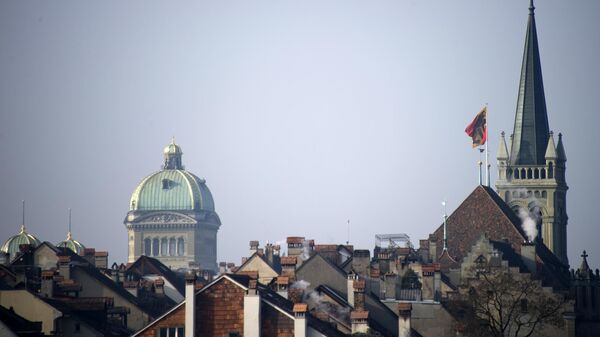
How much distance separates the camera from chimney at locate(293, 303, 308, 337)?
97000 mm

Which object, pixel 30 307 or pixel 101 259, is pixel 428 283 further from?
pixel 101 259

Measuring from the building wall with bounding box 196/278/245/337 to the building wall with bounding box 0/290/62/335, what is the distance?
1119 centimetres

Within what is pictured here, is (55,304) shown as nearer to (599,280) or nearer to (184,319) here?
(184,319)

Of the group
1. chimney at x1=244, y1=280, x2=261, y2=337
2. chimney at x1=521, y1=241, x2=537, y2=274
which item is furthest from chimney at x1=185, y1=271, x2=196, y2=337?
chimney at x1=521, y1=241, x2=537, y2=274

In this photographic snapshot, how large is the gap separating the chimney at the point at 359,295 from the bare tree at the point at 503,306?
6.02 m

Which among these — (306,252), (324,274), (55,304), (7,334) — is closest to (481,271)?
(306,252)

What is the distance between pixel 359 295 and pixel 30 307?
16.1 m

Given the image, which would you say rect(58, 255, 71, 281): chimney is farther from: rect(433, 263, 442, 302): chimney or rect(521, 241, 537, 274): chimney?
rect(521, 241, 537, 274): chimney

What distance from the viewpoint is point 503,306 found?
122m

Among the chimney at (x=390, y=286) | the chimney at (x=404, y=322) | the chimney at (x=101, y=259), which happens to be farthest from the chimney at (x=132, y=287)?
the chimney at (x=404, y=322)

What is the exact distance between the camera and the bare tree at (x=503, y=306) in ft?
382

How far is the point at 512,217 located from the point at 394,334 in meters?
70.2

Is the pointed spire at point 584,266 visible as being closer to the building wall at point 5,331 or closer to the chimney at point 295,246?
the chimney at point 295,246

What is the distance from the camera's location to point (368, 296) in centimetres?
11825
